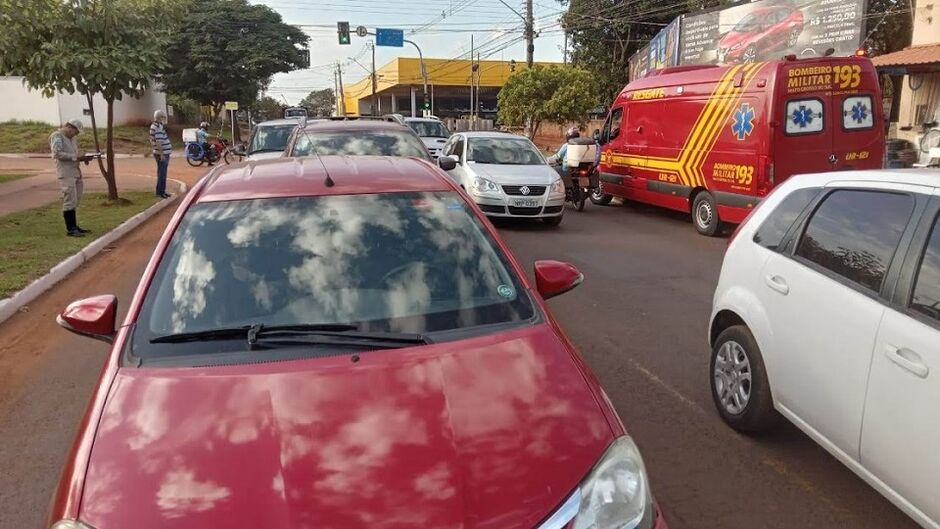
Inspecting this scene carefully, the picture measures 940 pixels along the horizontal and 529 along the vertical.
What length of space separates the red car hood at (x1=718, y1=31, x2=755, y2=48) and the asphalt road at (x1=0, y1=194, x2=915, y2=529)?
63.6 ft

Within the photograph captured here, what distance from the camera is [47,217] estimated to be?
11.8 m

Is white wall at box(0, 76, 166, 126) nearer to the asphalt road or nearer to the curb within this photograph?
the curb

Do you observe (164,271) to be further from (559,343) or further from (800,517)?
(800,517)

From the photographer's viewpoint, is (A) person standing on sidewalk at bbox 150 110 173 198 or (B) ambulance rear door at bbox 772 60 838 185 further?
(A) person standing on sidewalk at bbox 150 110 173 198

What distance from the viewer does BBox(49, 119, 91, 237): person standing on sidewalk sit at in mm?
9930

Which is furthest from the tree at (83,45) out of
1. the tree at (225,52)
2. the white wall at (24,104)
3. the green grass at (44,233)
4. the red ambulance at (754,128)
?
the tree at (225,52)

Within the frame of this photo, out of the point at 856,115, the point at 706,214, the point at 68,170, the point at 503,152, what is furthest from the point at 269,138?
the point at 856,115

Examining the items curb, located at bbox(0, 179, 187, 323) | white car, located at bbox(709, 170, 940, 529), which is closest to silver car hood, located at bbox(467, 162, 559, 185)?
curb, located at bbox(0, 179, 187, 323)

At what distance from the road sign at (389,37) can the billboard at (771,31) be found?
1416 cm

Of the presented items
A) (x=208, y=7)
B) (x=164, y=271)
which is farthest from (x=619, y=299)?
(x=208, y=7)

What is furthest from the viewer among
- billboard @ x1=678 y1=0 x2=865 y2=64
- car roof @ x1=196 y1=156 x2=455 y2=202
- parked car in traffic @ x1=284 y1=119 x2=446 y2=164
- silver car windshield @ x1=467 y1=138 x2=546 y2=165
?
billboard @ x1=678 y1=0 x2=865 y2=64

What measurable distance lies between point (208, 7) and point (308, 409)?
50033 mm

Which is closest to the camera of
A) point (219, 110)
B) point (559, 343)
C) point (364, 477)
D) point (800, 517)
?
point (364, 477)

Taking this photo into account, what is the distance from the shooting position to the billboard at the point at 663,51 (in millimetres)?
29109
